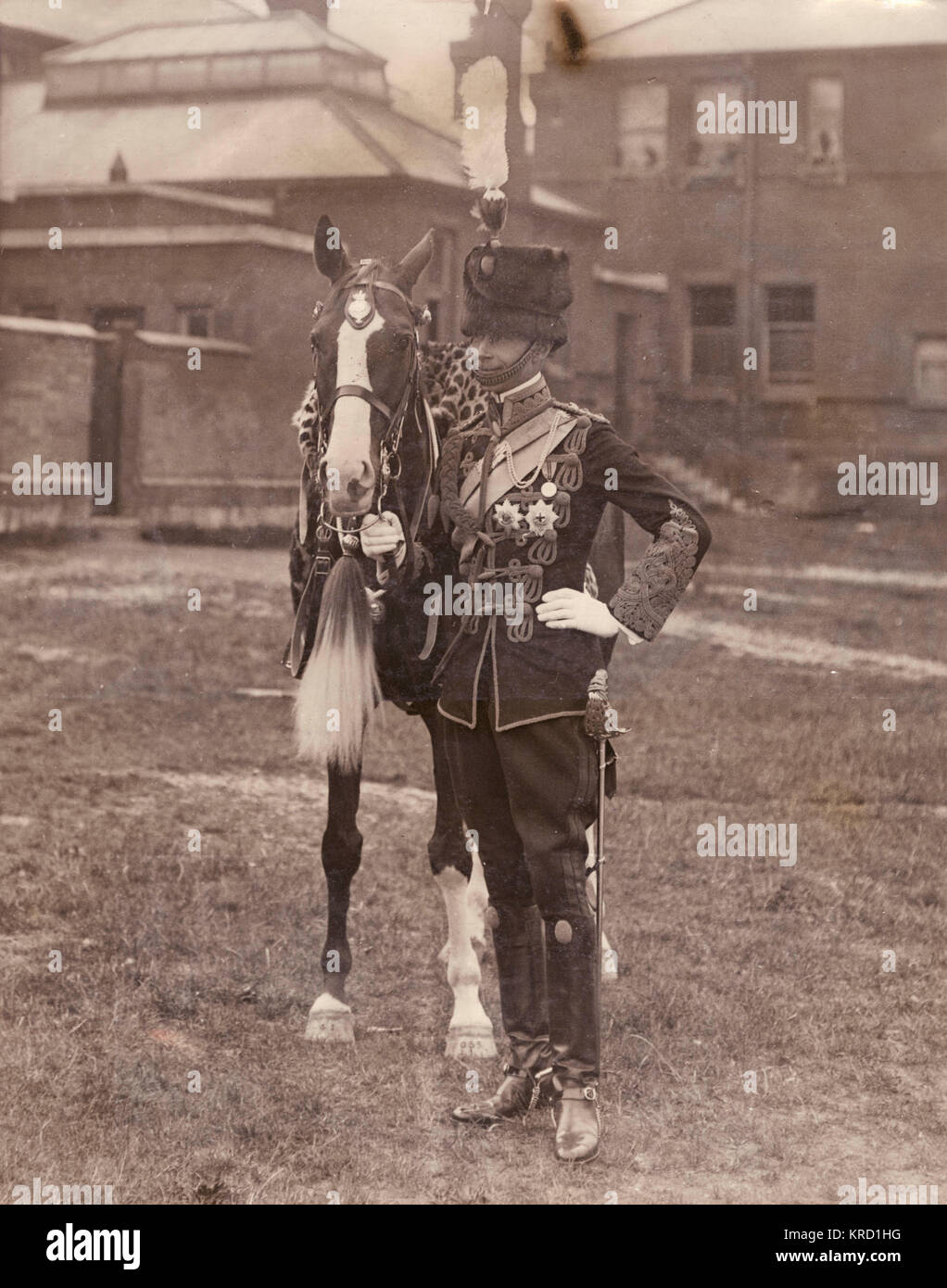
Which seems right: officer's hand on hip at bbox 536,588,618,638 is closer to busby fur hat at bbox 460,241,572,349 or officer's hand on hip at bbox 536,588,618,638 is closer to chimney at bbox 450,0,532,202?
busby fur hat at bbox 460,241,572,349

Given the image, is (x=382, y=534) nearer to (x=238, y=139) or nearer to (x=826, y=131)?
(x=238, y=139)

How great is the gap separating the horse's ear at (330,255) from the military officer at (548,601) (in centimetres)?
53

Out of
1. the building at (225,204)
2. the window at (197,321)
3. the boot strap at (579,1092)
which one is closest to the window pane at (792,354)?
the building at (225,204)

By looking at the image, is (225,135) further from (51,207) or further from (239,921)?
(239,921)

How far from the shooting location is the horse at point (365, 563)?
4863mm

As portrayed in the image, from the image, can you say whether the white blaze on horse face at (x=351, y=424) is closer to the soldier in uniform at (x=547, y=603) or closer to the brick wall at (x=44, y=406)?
the soldier in uniform at (x=547, y=603)

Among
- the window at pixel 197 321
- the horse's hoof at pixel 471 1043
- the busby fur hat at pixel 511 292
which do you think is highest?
the window at pixel 197 321

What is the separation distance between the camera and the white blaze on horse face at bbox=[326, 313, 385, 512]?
4.75 metres

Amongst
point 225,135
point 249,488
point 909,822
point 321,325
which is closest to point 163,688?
point 249,488

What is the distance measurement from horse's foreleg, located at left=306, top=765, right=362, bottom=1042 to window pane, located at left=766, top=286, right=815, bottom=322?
10.9 feet

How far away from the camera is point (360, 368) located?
4.84m

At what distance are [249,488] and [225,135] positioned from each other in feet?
5.58

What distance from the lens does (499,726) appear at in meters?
4.67

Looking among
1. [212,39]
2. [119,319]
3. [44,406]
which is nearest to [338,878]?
[212,39]
